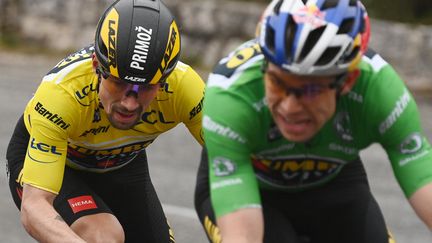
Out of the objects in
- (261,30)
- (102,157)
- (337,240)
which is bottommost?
(102,157)

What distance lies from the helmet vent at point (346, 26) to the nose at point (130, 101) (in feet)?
4.68

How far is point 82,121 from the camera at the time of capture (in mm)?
5469

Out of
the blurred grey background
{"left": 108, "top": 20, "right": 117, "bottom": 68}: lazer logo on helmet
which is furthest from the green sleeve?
the blurred grey background

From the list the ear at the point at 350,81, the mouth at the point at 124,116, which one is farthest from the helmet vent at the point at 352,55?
the mouth at the point at 124,116

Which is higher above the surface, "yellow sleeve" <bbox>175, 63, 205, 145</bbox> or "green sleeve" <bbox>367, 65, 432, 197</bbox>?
"green sleeve" <bbox>367, 65, 432, 197</bbox>

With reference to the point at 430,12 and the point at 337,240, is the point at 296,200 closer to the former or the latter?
the point at 337,240

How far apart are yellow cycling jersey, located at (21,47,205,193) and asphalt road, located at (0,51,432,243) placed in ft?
9.76

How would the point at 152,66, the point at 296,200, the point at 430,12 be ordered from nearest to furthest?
the point at 296,200 < the point at 152,66 < the point at 430,12

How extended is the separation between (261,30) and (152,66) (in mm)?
1147

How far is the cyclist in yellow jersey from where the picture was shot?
203 inches

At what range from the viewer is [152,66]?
515 cm

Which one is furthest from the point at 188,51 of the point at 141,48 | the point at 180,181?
the point at 141,48

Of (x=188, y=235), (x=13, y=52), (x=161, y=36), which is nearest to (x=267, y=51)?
(x=161, y=36)

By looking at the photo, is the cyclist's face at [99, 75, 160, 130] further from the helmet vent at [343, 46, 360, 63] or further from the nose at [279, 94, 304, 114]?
the helmet vent at [343, 46, 360, 63]
